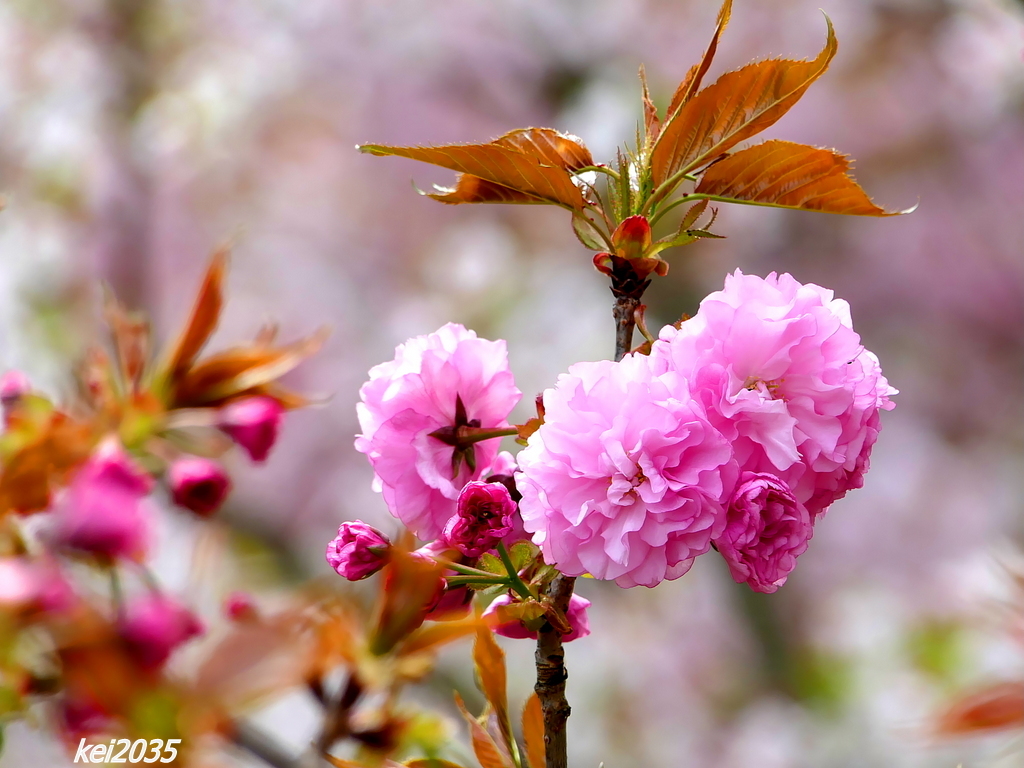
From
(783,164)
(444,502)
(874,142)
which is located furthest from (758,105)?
(874,142)

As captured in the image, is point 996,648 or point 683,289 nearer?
point 996,648

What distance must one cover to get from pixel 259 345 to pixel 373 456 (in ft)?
0.45

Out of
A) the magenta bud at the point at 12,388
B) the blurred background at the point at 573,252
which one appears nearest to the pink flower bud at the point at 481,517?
the magenta bud at the point at 12,388

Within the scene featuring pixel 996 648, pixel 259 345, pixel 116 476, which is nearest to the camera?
pixel 116 476

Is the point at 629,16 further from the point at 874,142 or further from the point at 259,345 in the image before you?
the point at 259,345

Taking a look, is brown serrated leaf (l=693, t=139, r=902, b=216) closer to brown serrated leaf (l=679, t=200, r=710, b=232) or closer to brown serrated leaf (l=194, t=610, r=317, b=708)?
brown serrated leaf (l=679, t=200, r=710, b=232)

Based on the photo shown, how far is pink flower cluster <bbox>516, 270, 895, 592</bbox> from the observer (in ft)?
1.04

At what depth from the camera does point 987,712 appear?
312mm

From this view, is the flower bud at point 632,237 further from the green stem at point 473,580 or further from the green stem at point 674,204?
the green stem at point 473,580

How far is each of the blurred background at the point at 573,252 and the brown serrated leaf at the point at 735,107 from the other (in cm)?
164

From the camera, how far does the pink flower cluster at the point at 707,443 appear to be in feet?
1.04

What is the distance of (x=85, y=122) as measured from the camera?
239 cm

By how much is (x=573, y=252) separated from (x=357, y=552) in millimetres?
2381

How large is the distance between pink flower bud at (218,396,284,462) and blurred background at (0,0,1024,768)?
1.48 metres
